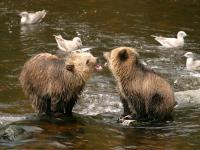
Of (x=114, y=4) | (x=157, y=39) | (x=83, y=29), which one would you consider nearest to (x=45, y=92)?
(x=157, y=39)

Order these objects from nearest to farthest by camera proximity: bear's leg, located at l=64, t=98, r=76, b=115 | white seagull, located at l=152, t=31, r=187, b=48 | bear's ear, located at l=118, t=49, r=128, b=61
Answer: bear's ear, located at l=118, t=49, r=128, b=61 < bear's leg, located at l=64, t=98, r=76, b=115 < white seagull, located at l=152, t=31, r=187, b=48

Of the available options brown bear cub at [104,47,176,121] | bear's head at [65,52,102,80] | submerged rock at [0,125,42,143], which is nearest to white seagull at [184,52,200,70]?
brown bear cub at [104,47,176,121]

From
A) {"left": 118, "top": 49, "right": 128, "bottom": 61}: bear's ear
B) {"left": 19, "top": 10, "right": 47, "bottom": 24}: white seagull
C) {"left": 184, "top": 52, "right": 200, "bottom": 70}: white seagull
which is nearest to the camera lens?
{"left": 118, "top": 49, "right": 128, "bottom": 61}: bear's ear

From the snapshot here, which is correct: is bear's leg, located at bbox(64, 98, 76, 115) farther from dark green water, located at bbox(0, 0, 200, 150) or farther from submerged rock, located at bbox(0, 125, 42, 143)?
submerged rock, located at bbox(0, 125, 42, 143)

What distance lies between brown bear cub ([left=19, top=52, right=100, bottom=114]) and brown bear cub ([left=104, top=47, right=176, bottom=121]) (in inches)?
15.2

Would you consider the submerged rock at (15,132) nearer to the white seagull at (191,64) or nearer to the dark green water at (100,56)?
the dark green water at (100,56)

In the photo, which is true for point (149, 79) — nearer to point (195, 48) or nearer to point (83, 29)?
point (195, 48)

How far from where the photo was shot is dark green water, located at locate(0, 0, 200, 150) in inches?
364

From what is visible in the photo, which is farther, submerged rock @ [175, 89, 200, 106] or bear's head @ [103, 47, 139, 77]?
submerged rock @ [175, 89, 200, 106]

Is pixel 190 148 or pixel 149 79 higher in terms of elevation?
pixel 149 79

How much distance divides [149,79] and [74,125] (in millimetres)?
1441

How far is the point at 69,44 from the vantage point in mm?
16594

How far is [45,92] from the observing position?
1032 centimetres

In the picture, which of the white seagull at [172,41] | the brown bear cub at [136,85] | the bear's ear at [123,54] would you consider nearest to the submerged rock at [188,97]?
the brown bear cub at [136,85]
